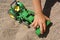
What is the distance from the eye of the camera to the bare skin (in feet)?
4.83

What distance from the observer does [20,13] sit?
63.8 inches

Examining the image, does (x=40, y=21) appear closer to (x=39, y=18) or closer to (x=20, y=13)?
(x=39, y=18)

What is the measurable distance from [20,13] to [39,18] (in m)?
0.17

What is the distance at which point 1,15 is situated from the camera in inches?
66.7

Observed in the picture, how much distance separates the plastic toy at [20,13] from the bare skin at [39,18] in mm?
46

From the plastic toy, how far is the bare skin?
5cm

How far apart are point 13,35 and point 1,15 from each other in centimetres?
24

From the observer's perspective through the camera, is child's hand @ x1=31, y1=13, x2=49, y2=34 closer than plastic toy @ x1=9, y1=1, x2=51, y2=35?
Yes

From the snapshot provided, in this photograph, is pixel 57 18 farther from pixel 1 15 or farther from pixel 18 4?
pixel 1 15

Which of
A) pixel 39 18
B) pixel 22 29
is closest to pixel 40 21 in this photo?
pixel 39 18

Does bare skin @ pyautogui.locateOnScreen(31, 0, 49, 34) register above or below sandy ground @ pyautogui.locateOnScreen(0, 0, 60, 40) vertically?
above

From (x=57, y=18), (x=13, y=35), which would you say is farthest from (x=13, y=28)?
(x=57, y=18)

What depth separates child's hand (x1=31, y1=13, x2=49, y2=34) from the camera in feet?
4.81

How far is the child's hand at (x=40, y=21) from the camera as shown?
1467 mm
